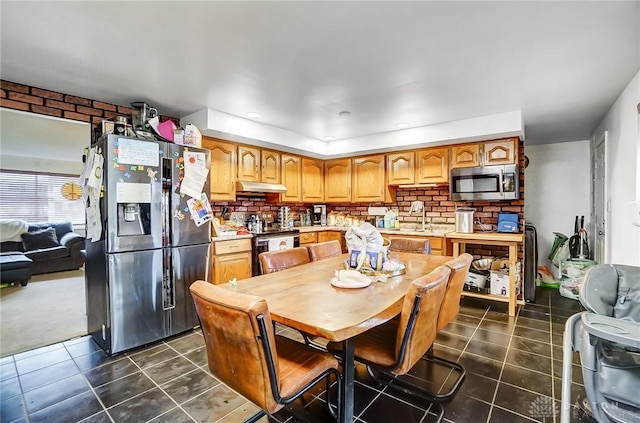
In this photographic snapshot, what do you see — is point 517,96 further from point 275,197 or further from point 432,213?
point 275,197

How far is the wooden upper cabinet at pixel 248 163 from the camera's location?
3916 mm

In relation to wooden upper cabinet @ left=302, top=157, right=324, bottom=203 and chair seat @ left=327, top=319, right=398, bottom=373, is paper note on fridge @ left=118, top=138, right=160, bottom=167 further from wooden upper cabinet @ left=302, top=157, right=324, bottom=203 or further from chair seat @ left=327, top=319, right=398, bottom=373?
wooden upper cabinet @ left=302, top=157, right=324, bottom=203

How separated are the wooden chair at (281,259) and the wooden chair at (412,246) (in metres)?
0.98

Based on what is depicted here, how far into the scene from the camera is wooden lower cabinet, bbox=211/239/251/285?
3.36 metres

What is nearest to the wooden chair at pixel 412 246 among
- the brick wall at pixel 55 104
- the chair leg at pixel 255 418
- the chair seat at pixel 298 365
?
the chair seat at pixel 298 365

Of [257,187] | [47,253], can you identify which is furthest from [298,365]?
[47,253]

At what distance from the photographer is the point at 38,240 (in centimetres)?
583

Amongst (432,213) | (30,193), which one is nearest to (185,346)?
(432,213)

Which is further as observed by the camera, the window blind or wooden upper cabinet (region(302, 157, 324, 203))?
the window blind

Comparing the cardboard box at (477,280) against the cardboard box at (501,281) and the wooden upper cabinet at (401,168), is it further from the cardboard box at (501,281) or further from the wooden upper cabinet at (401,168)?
the wooden upper cabinet at (401,168)

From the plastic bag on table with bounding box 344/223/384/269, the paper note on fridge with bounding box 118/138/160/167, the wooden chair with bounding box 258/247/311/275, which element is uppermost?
the paper note on fridge with bounding box 118/138/160/167

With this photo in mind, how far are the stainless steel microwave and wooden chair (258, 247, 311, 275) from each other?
7.75 ft

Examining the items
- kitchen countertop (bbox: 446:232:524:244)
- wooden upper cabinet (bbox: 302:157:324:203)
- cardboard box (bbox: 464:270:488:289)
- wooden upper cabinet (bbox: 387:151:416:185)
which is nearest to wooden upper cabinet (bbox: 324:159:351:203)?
wooden upper cabinet (bbox: 302:157:324:203)

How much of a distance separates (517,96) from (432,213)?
2021mm
